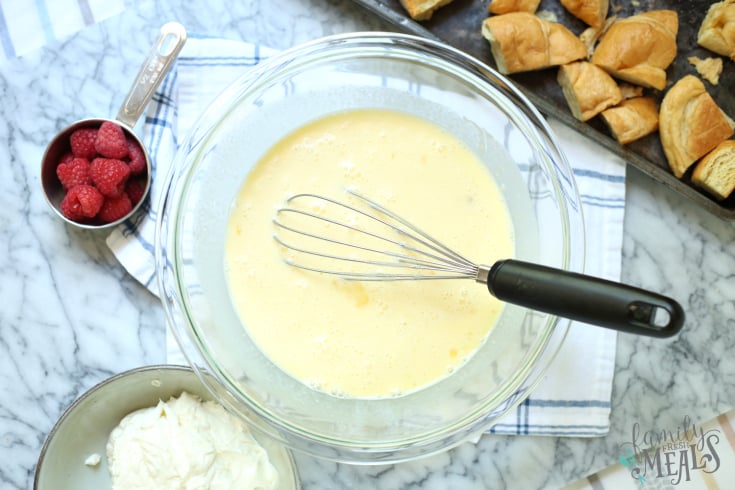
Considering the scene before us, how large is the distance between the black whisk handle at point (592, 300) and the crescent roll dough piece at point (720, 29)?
0.74 m

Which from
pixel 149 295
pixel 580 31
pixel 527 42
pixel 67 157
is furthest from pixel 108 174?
pixel 580 31

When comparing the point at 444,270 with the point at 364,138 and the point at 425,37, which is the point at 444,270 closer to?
the point at 364,138

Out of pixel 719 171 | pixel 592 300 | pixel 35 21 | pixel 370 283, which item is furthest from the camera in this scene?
pixel 35 21

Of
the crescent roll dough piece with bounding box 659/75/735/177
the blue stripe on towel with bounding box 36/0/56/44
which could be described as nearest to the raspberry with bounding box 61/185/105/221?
the blue stripe on towel with bounding box 36/0/56/44

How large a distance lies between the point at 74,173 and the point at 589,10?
3.46 ft

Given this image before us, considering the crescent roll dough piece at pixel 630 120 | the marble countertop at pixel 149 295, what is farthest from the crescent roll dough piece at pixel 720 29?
the marble countertop at pixel 149 295

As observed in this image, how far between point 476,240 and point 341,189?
0.27 m

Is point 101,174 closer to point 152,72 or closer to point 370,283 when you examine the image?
point 152,72

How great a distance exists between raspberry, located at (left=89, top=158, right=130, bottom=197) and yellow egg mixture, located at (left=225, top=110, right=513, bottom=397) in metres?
0.22

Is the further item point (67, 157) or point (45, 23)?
point (45, 23)

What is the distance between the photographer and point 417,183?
54.1 inches

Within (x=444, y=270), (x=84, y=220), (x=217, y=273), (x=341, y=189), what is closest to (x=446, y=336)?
(x=444, y=270)

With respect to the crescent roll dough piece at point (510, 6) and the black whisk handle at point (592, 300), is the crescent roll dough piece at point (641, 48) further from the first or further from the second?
the black whisk handle at point (592, 300)

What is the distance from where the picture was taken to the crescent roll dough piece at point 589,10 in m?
1.49
